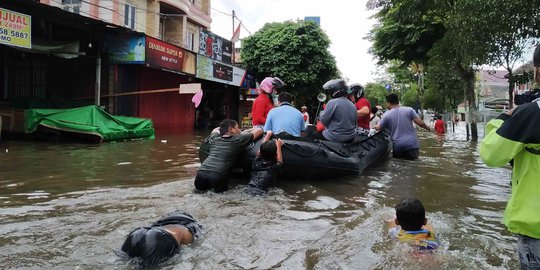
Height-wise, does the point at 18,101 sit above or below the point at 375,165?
above

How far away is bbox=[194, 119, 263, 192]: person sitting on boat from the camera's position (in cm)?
579

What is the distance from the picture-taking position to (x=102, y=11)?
746 inches

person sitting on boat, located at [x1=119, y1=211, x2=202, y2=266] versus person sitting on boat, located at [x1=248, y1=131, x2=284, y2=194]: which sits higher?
person sitting on boat, located at [x1=248, y1=131, x2=284, y2=194]

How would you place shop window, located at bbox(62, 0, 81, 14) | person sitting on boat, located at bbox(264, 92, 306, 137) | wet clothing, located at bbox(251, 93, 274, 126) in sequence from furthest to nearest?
shop window, located at bbox(62, 0, 81, 14) → wet clothing, located at bbox(251, 93, 274, 126) → person sitting on boat, located at bbox(264, 92, 306, 137)

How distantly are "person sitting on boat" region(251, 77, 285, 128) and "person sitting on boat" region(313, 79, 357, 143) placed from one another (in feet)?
2.91

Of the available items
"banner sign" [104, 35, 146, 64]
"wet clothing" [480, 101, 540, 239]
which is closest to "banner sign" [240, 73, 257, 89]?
"banner sign" [104, 35, 146, 64]

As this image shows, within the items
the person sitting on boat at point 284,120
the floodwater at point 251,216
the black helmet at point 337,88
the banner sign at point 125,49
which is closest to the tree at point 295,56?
the banner sign at point 125,49

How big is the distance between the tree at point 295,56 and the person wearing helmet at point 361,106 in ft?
53.4

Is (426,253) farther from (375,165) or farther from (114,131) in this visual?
(114,131)

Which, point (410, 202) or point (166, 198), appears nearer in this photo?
point (410, 202)

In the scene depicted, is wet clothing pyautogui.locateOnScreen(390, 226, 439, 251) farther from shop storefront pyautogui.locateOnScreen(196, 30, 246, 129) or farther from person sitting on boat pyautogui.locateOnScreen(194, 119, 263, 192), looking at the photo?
shop storefront pyautogui.locateOnScreen(196, 30, 246, 129)

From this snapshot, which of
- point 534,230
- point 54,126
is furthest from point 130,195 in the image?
point 54,126

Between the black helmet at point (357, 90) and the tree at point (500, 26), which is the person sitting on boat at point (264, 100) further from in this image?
the tree at point (500, 26)

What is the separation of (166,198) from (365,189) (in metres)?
2.86
